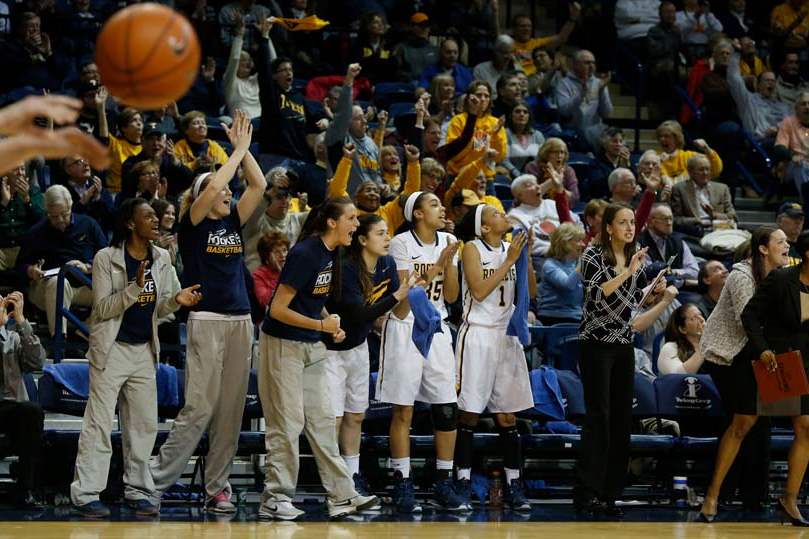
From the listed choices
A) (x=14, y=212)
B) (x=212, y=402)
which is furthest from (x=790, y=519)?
→ (x=14, y=212)

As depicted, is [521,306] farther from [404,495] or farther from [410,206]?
[404,495]

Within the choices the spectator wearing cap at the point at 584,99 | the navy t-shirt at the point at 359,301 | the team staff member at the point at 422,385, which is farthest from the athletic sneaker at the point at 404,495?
the spectator wearing cap at the point at 584,99

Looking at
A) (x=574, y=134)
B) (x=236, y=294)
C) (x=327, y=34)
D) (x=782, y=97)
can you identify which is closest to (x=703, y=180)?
(x=574, y=134)

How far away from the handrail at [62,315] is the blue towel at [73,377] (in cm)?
32

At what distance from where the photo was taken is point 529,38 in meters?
15.9

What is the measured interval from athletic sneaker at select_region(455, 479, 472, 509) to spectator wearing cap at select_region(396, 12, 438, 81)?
694cm

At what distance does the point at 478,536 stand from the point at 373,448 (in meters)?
1.75

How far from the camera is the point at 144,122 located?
496 inches

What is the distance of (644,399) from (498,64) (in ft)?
20.2

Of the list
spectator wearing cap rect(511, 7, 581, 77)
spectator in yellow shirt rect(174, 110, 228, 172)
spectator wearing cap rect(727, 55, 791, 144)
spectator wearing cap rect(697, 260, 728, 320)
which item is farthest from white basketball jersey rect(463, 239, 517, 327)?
spectator wearing cap rect(727, 55, 791, 144)

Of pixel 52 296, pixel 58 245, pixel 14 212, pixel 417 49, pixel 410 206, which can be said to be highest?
pixel 417 49

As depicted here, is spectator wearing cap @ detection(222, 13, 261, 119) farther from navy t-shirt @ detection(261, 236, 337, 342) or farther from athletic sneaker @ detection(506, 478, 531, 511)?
athletic sneaker @ detection(506, 478, 531, 511)

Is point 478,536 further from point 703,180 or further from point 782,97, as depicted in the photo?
point 782,97

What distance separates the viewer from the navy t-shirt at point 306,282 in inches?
327
